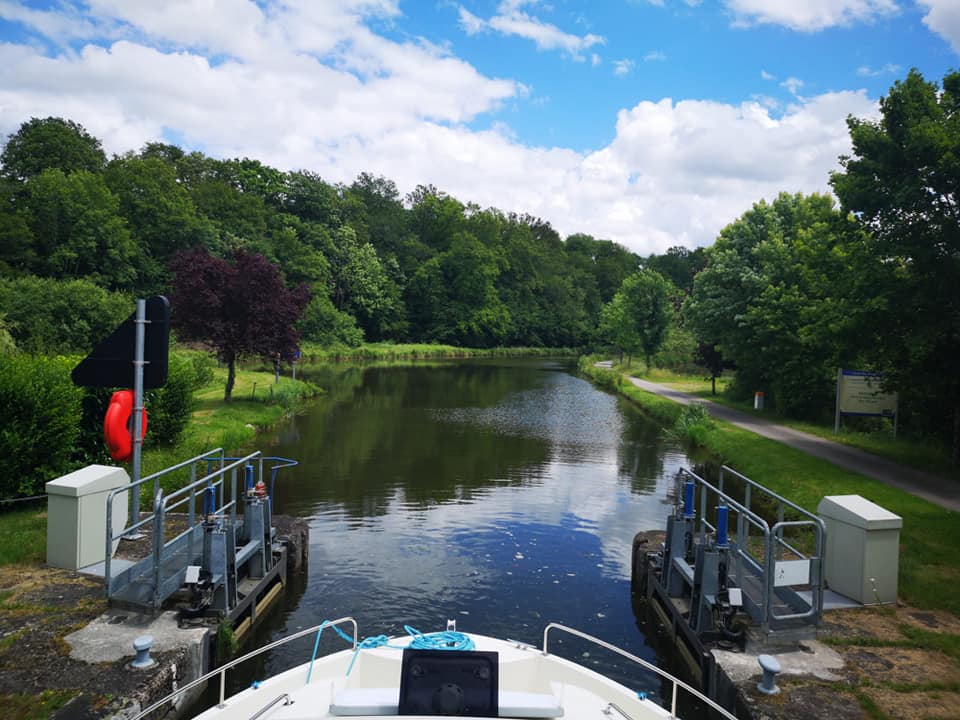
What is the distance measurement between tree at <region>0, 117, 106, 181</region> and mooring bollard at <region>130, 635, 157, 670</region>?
58.6 m

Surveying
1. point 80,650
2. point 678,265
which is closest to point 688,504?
point 80,650

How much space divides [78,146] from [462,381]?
4089cm

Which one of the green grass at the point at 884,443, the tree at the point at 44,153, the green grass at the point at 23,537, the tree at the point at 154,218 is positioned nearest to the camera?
the green grass at the point at 23,537

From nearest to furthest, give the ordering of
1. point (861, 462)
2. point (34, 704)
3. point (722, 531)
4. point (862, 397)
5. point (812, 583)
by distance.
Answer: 1. point (34, 704)
2. point (812, 583)
3. point (722, 531)
4. point (861, 462)
5. point (862, 397)

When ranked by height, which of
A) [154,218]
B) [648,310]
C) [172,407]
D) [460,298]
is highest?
[154,218]

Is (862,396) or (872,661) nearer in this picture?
(872,661)

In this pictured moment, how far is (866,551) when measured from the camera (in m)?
7.70

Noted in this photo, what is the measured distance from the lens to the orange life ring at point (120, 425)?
340 inches

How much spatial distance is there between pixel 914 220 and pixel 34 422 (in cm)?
1677

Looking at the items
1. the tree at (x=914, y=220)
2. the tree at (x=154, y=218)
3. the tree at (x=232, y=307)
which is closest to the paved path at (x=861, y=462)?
the tree at (x=914, y=220)

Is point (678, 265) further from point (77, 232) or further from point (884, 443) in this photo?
point (884, 443)

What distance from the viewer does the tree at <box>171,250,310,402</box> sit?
24.1 metres

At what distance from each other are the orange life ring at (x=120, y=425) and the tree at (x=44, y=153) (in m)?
54.5

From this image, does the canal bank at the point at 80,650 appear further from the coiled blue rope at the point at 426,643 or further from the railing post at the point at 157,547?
the coiled blue rope at the point at 426,643
